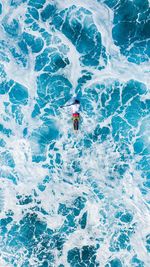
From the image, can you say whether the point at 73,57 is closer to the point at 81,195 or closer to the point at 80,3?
the point at 80,3

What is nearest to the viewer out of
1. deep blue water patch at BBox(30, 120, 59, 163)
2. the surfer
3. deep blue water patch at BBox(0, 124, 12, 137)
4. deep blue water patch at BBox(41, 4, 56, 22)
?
the surfer

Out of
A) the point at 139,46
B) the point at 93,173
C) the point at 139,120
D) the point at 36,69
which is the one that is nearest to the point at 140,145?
the point at 139,120

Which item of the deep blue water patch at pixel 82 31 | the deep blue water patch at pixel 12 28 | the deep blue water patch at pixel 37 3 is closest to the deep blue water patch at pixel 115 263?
the deep blue water patch at pixel 82 31

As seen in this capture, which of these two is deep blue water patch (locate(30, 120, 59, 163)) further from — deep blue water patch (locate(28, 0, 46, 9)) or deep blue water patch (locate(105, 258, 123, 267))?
deep blue water patch (locate(105, 258, 123, 267))

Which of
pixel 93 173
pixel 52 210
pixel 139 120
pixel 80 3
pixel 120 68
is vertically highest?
pixel 80 3

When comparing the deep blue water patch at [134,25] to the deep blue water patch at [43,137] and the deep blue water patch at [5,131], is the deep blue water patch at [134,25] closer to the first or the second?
the deep blue water patch at [43,137]

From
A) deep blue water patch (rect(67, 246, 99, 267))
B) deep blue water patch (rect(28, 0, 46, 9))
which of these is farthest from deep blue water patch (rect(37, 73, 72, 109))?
deep blue water patch (rect(67, 246, 99, 267))
